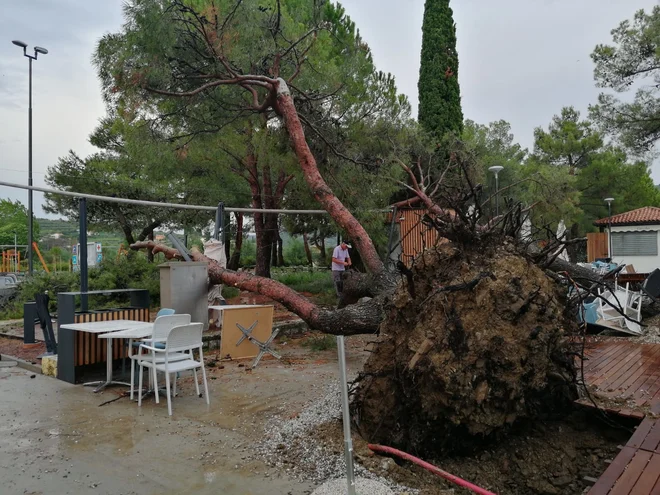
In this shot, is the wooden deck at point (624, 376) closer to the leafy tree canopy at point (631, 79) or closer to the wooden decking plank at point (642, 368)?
the wooden decking plank at point (642, 368)

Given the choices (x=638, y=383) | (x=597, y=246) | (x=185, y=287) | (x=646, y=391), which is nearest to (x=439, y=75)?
(x=185, y=287)

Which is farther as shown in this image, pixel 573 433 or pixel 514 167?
pixel 514 167

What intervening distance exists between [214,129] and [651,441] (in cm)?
732

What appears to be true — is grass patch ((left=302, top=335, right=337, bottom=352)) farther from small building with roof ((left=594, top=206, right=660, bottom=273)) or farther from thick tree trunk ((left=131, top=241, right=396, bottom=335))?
small building with roof ((left=594, top=206, right=660, bottom=273))

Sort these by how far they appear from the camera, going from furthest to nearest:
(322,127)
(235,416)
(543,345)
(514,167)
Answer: (514,167)
(322,127)
(235,416)
(543,345)

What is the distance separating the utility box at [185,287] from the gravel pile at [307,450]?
352 cm

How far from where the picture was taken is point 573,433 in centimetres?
394

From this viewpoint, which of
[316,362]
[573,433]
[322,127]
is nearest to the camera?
[573,433]

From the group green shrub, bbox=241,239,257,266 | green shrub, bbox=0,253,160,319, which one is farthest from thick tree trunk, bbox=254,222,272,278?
green shrub, bbox=241,239,257,266

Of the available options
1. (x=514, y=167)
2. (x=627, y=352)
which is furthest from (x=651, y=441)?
Answer: (x=514, y=167)

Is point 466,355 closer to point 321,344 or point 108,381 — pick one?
point 108,381

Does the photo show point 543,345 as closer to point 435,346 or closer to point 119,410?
point 435,346

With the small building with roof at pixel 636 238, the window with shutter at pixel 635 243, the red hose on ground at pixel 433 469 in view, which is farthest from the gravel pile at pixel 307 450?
the window with shutter at pixel 635 243

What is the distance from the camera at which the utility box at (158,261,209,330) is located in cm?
719
